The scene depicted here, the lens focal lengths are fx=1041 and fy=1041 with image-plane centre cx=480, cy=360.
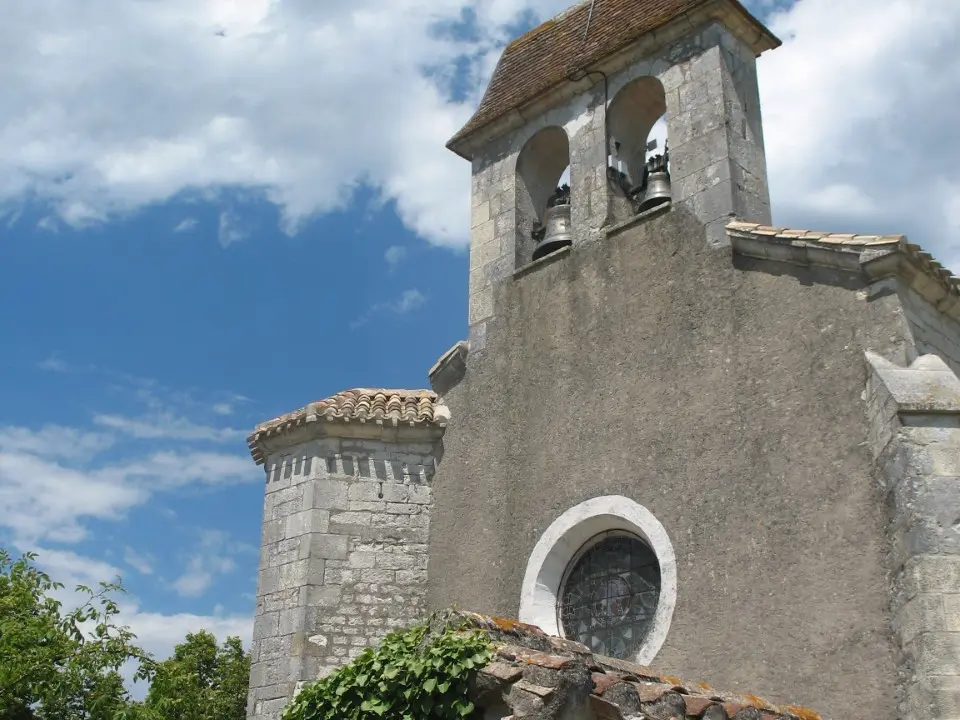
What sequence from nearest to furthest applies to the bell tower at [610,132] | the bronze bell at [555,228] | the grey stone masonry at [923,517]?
1. the grey stone masonry at [923,517]
2. the bell tower at [610,132]
3. the bronze bell at [555,228]

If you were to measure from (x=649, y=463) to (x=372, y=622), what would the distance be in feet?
9.82

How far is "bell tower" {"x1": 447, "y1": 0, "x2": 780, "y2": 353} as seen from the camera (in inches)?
358

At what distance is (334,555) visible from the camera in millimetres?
9492

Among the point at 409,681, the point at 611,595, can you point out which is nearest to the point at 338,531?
the point at 611,595

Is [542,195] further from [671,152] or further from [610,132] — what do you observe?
[671,152]

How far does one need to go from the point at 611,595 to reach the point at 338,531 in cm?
268

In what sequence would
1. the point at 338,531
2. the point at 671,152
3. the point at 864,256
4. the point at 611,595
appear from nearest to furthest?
the point at 864,256 < the point at 611,595 < the point at 671,152 < the point at 338,531

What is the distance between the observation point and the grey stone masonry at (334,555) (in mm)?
9125

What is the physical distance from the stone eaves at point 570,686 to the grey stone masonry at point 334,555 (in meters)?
4.05

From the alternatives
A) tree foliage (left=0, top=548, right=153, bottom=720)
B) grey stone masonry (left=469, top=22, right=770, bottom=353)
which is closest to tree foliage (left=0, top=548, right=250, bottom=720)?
tree foliage (left=0, top=548, right=153, bottom=720)

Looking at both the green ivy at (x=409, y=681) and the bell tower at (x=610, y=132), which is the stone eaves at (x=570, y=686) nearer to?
the green ivy at (x=409, y=681)

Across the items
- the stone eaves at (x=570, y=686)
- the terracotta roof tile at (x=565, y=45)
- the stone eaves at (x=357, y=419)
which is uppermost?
the terracotta roof tile at (x=565, y=45)

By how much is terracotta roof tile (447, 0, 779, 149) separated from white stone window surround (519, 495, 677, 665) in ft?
14.6

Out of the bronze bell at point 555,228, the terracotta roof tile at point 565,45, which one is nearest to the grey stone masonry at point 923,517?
the bronze bell at point 555,228
